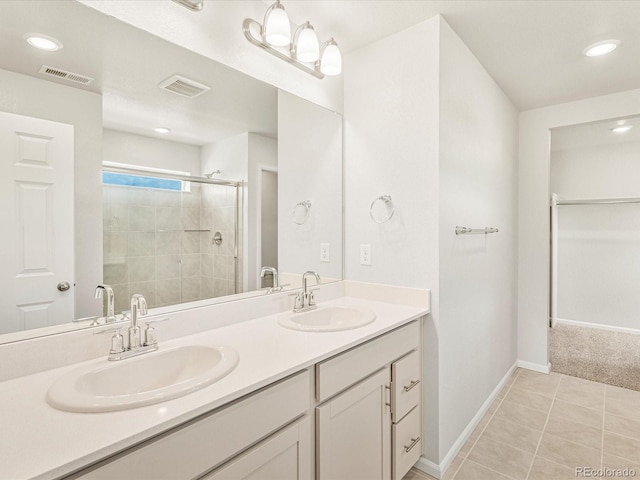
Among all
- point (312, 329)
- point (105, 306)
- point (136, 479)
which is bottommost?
point (136, 479)

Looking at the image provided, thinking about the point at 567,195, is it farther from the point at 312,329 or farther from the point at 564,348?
the point at 312,329

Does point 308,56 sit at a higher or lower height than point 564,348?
higher

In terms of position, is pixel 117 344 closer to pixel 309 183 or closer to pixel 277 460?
pixel 277 460

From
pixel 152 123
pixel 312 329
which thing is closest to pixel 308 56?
pixel 152 123

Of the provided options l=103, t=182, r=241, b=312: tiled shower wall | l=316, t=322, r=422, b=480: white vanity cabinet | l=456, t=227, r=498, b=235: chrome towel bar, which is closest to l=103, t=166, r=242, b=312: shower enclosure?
l=103, t=182, r=241, b=312: tiled shower wall

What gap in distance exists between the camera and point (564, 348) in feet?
11.8

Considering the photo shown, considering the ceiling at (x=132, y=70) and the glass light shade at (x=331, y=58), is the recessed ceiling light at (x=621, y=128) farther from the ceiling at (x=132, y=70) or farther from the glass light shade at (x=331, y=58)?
the ceiling at (x=132, y=70)

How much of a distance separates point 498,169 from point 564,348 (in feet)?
7.54

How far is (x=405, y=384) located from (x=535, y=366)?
216 centimetres

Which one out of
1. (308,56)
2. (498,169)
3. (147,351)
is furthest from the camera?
(498,169)

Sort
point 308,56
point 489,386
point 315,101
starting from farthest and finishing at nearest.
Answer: point 489,386 < point 315,101 < point 308,56

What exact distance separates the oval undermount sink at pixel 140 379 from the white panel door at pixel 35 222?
0.80ft

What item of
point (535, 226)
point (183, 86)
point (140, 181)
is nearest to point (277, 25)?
point (183, 86)

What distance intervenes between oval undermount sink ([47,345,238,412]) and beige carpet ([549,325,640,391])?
3262mm
